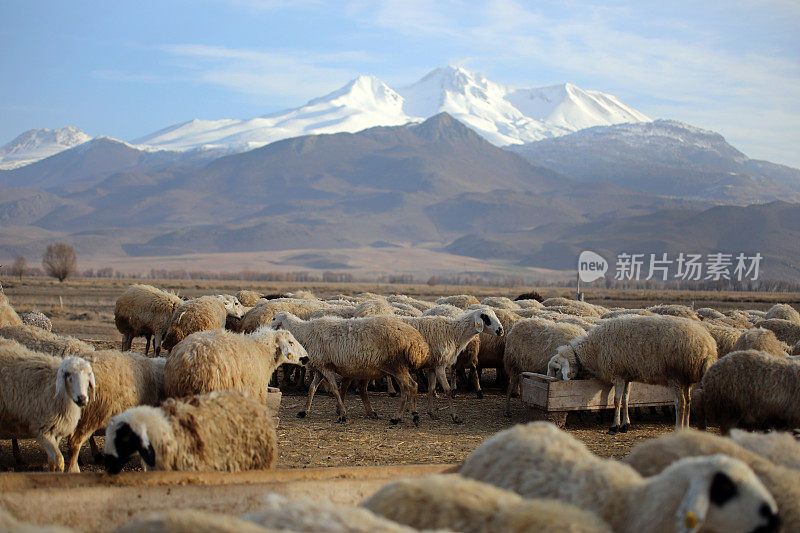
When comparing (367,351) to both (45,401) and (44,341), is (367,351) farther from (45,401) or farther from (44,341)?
(45,401)

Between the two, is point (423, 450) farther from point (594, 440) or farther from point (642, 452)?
point (642, 452)

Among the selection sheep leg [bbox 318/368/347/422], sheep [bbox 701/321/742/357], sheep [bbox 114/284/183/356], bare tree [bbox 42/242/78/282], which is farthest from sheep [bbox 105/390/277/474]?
bare tree [bbox 42/242/78/282]

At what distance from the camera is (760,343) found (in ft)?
39.1

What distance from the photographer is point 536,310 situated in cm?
1827

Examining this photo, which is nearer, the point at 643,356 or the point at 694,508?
the point at 694,508

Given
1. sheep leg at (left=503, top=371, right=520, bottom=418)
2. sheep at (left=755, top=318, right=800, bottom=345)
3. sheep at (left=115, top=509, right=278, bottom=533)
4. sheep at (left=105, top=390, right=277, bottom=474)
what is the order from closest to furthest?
sheep at (left=115, top=509, right=278, bottom=533)
sheep at (left=105, top=390, right=277, bottom=474)
sheep leg at (left=503, top=371, right=520, bottom=418)
sheep at (left=755, top=318, right=800, bottom=345)

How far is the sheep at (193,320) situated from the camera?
590 inches

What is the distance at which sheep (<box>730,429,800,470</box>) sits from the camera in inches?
227

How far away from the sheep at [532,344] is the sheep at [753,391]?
3755 mm

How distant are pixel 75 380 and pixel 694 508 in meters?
6.24

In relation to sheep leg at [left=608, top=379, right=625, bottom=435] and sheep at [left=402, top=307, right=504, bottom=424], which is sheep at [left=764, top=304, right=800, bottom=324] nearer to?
sheep leg at [left=608, top=379, right=625, bottom=435]

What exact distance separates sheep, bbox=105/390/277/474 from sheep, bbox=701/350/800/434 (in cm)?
586

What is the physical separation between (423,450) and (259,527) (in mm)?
6650

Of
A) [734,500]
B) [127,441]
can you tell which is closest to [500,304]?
[127,441]
